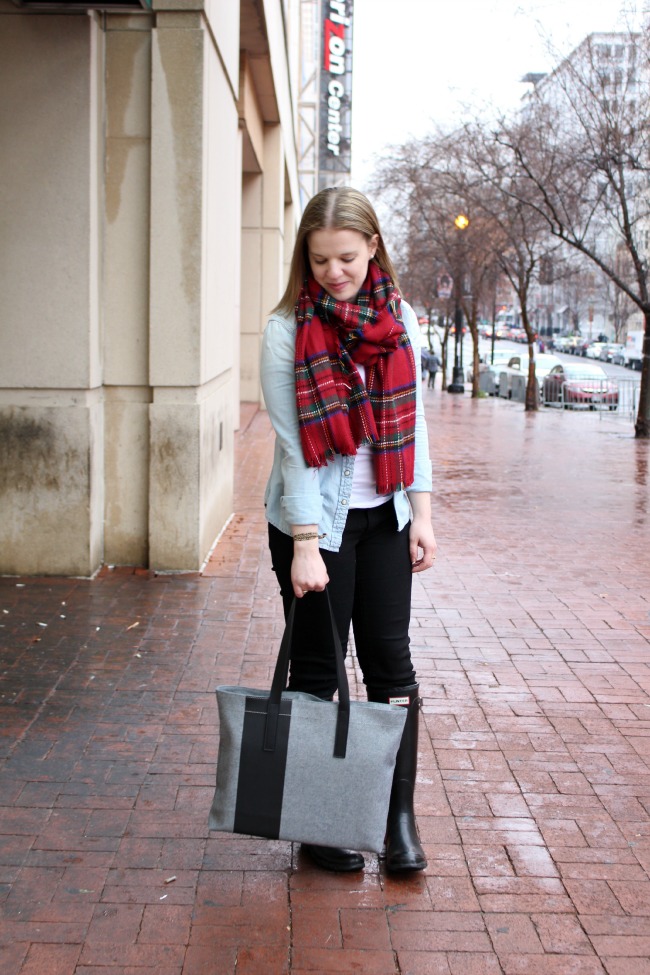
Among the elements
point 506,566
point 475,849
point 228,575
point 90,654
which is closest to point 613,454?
point 506,566

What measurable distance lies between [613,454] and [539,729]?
13301 millimetres

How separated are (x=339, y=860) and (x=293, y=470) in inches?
47.5

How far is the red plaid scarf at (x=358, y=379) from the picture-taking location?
3.23 metres

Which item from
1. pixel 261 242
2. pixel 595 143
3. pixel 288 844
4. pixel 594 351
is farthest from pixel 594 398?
pixel 594 351

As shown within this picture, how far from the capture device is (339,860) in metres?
3.49

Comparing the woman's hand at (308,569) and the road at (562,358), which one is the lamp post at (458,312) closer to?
the road at (562,358)

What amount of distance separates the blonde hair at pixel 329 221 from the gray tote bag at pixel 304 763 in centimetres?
99

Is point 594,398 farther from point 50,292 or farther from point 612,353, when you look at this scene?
point 612,353

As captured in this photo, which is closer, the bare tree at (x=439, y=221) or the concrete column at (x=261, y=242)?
A: the concrete column at (x=261, y=242)

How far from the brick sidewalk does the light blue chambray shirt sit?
1095 millimetres

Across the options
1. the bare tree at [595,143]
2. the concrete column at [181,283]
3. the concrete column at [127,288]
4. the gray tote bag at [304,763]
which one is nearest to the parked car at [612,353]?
the bare tree at [595,143]

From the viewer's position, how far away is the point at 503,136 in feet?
75.4

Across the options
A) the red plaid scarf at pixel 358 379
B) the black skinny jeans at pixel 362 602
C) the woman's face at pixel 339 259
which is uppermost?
the woman's face at pixel 339 259

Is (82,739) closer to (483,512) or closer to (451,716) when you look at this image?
(451,716)
